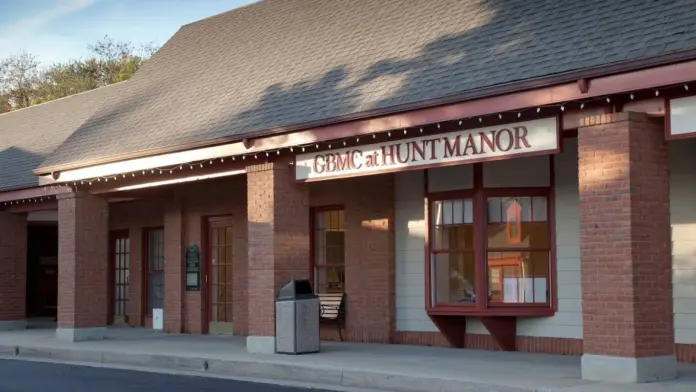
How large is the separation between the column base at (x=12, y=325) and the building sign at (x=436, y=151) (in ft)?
39.0

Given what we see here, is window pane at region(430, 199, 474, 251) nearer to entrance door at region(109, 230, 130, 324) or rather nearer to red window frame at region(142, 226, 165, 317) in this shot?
red window frame at region(142, 226, 165, 317)

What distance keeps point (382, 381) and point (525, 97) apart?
12.9 feet

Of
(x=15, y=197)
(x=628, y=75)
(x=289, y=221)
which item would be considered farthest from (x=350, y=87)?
(x=15, y=197)

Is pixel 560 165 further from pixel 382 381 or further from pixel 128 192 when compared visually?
pixel 128 192

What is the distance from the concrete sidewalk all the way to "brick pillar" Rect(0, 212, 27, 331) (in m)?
4.65

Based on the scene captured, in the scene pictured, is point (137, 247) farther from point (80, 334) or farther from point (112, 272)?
point (80, 334)

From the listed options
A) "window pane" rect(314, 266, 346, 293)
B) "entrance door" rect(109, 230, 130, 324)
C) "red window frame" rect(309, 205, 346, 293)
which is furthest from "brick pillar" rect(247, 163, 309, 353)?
"entrance door" rect(109, 230, 130, 324)

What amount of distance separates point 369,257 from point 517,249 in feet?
10.9

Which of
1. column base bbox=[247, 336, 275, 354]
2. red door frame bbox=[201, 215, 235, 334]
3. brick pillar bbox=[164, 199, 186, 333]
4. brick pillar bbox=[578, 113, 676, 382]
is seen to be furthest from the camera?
brick pillar bbox=[164, 199, 186, 333]

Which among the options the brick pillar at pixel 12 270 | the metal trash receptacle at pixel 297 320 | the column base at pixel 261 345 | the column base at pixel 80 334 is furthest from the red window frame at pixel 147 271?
the metal trash receptacle at pixel 297 320

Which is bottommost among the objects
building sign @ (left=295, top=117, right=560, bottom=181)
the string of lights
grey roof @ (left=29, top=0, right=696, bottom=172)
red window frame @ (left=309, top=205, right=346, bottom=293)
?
red window frame @ (left=309, top=205, right=346, bottom=293)

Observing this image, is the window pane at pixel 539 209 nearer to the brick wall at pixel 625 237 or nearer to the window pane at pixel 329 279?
the brick wall at pixel 625 237

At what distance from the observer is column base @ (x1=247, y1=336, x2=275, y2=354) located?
16766mm

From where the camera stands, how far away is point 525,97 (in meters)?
12.6
